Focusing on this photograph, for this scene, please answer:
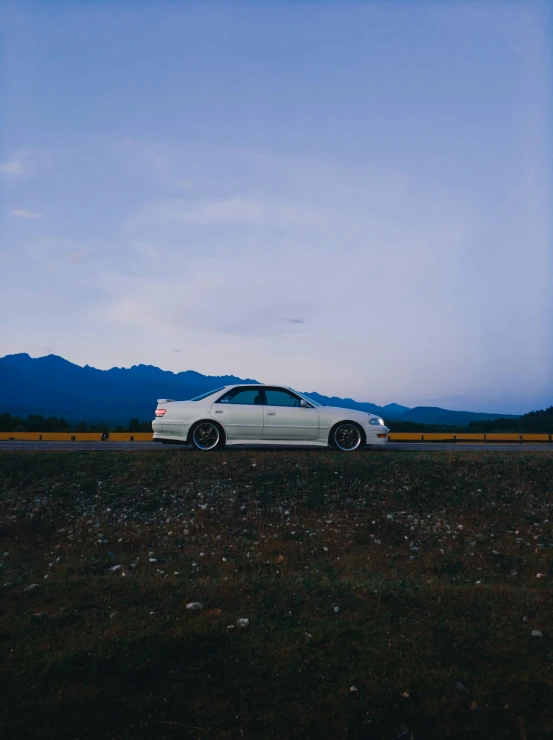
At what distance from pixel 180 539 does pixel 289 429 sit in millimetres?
4371

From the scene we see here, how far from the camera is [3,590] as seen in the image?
6.05m

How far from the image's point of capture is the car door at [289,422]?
1210 cm

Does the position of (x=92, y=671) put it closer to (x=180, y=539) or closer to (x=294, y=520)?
(x=180, y=539)

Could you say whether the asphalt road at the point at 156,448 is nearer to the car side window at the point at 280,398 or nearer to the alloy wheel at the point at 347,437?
the alloy wheel at the point at 347,437

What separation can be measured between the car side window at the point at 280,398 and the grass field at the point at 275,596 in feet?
4.03

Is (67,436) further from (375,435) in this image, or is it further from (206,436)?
(375,435)

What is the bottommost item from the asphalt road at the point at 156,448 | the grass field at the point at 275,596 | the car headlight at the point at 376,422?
the grass field at the point at 275,596

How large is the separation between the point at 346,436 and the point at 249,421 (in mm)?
2238

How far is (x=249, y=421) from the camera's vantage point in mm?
12070

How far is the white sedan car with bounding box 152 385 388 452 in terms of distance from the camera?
39.3 feet

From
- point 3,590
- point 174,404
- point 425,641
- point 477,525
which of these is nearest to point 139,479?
point 174,404

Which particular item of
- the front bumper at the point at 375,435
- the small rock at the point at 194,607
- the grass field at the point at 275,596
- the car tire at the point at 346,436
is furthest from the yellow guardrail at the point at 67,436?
the small rock at the point at 194,607

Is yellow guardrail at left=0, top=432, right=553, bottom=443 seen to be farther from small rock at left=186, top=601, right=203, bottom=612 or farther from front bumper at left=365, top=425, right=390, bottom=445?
small rock at left=186, top=601, right=203, bottom=612

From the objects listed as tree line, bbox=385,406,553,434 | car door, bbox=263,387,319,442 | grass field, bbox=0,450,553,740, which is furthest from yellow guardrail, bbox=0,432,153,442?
tree line, bbox=385,406,553,434
